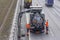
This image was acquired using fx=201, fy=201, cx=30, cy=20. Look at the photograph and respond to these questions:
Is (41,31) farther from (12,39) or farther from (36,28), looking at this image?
(12,39)

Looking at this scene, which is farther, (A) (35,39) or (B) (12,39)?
(A) (35,39)

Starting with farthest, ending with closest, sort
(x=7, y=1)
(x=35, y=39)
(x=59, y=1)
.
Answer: (x=59, y=1) < (x=7, y=1) < (x=35, y=39)

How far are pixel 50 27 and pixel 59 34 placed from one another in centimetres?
315

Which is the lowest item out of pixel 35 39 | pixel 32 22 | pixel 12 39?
pixel 35 39

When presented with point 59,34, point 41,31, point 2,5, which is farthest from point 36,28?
point 2,5

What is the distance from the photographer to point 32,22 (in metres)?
23.5

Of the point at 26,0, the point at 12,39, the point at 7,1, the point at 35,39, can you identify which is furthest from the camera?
the point at 26,0

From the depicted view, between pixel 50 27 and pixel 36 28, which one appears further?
pixel 50 27

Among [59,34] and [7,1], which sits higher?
[7,1]

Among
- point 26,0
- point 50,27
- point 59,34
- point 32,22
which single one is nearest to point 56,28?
point 50,27

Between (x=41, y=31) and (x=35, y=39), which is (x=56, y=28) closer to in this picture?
(x=41, y=31)

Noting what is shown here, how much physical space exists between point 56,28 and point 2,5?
789 cm

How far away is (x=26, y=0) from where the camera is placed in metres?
43.3

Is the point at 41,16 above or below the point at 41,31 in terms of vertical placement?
above
